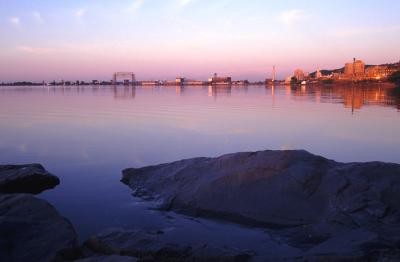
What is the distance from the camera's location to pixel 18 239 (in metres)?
6.45

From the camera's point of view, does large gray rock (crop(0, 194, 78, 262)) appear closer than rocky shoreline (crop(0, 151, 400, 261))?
No

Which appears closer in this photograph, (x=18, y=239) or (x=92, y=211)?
(x=18, y=239)

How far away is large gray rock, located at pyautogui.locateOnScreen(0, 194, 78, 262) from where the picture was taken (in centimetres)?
616

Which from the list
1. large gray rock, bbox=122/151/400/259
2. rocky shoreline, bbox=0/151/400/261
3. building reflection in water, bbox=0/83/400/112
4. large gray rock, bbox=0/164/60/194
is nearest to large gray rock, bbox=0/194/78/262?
rocky shoreline, bbox=0/151/400/261

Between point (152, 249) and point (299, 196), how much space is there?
3395mm

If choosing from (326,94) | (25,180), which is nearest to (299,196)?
(25,180)

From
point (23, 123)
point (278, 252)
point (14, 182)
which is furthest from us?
point (23, 123)

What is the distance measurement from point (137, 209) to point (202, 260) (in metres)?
3.34

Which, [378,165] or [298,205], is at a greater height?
[378,165]

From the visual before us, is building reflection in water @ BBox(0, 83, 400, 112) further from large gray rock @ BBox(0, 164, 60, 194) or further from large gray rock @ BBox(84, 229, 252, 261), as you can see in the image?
large gray rock @ BBox(84, 229, 252, 261)

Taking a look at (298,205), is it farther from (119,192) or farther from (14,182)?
(14,182)

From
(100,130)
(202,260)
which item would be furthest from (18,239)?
(100,130)

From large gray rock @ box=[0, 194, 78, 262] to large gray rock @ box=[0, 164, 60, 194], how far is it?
7.30 feet

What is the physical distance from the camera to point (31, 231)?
666 centimetres
